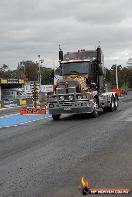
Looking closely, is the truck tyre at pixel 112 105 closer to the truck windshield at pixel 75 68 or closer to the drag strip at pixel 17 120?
the truck windshield at pixel 75 68

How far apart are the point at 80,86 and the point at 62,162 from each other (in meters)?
12.4

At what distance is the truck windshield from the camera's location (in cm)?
2294

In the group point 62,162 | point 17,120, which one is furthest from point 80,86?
point 62,162

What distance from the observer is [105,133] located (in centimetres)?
1476

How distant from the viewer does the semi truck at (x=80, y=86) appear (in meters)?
21.5

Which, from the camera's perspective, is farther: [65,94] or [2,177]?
[65,94]

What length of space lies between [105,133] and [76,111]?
6711 mm

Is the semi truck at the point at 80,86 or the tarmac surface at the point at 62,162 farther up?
the semi truck at the point at 80,86

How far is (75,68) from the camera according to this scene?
2298 centimetres

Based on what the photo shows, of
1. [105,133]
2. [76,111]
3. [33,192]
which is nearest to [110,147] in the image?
[105,133]

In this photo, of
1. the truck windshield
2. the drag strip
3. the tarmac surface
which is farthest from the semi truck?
the tarmac surface

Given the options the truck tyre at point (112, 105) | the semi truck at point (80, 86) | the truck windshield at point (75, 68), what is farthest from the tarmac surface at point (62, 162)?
the truck tyre at point (112, 105)

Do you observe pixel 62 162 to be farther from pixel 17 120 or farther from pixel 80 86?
pixel 17 120

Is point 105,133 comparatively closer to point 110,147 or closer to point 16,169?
point 110,147
